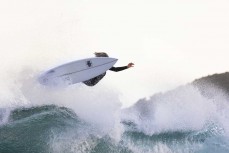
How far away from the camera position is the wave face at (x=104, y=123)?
502 inches

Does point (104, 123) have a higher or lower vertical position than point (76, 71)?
lower

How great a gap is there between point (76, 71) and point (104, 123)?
2276 mm

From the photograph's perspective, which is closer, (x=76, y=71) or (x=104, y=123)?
(x=104, y=123)

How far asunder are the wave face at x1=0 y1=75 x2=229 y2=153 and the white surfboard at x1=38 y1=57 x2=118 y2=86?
2.83 feet

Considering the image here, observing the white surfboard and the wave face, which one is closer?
the wave face

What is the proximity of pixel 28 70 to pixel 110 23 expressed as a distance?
8.17m

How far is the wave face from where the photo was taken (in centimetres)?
1276

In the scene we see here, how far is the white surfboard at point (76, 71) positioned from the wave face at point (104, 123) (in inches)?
33.9

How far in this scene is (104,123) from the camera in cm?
1415

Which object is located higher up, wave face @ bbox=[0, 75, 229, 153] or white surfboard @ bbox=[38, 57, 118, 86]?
white surfboard @ bbox=[38, 57, 118, 86]

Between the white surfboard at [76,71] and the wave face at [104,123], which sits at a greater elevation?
the white surfboard at [76,71]

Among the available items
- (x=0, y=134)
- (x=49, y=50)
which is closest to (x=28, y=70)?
(x=49, y=50)

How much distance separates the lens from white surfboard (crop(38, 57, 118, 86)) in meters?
14.2

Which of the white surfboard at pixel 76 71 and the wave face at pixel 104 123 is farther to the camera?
the white surfboard at pixel 76 71
